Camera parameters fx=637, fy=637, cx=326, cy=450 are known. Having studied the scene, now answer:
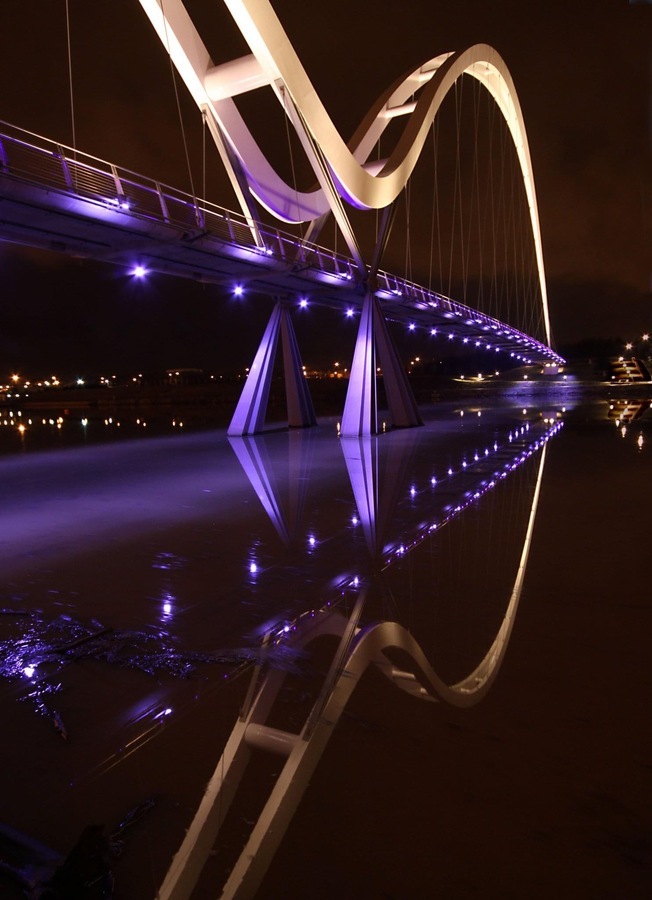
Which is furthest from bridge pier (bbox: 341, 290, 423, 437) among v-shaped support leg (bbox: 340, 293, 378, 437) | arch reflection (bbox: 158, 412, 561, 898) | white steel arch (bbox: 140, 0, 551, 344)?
arch reflection (bbox: 158, 412, 561, 898)

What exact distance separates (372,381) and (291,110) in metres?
8.50

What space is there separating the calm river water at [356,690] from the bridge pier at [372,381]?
42.2 feet

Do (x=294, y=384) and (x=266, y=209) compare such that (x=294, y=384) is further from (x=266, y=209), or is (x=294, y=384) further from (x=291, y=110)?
(x=291, y=110)

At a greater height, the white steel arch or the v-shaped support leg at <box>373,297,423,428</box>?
the white steel arch

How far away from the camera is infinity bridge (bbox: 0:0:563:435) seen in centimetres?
1290

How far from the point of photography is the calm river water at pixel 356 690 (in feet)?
7.22

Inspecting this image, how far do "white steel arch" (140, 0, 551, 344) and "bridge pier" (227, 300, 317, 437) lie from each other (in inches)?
154

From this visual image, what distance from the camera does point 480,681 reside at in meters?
3.42

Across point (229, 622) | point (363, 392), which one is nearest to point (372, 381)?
point (363, 392)

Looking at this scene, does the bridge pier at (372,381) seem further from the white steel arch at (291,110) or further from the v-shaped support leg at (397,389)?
the white steel arch at (291,110)

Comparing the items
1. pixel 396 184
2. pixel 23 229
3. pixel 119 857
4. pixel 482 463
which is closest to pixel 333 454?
pixel 482 463

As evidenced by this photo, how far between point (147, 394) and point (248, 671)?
5992 centimetres

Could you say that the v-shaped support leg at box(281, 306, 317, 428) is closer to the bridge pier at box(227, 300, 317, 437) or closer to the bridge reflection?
the bridge pier at box(227, 300, 317, 437)

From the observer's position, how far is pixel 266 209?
70.2 ft
